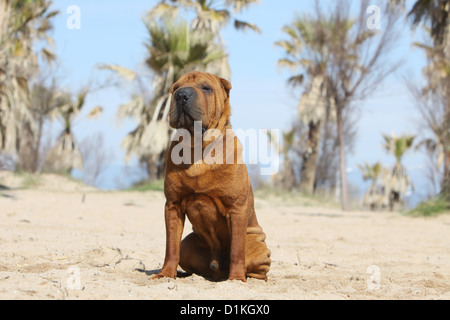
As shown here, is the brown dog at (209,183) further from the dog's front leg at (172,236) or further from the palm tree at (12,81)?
the palm tree at (12,81)

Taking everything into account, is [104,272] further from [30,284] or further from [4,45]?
[4,45]

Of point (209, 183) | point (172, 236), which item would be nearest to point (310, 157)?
point (172, 236)

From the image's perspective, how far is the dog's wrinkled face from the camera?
3.43m


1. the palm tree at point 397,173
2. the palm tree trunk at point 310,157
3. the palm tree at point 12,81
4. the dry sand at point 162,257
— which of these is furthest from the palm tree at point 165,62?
the palm tree at point 397,173

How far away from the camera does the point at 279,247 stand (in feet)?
22.7

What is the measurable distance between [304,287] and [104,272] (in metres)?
1.48

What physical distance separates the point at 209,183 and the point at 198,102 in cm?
55

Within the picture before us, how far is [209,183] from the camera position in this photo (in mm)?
3514

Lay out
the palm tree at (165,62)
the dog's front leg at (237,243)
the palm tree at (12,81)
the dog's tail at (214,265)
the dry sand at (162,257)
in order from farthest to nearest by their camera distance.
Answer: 1. the palm tree at (165,62)
2. the palm tree at (12,81)
3. the dog's tail at (214,265)
4. the dog's front leg at (237,243)
5. the dry sand at (162,257)

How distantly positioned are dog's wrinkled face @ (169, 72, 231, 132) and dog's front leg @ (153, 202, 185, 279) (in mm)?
602

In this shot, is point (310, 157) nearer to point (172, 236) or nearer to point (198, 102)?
point (172, 236)

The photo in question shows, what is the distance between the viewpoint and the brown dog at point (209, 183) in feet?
11.5

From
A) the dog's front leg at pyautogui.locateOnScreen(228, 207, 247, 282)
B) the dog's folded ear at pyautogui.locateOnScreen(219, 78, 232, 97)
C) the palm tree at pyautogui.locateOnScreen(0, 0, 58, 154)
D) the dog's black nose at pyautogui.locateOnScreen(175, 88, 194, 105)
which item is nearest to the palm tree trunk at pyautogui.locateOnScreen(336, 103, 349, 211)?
the palm tree at pyautogui.locateOnScreen(0, 0, 58, 154)

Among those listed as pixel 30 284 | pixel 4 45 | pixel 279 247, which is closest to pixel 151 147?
pixel 4 45
